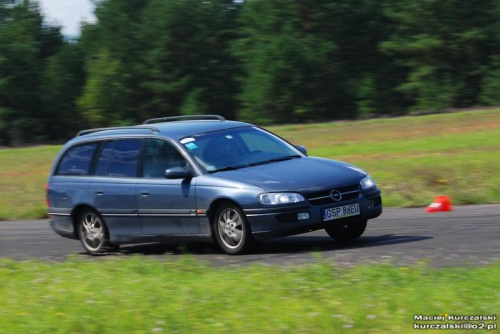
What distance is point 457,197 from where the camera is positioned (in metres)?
15.6

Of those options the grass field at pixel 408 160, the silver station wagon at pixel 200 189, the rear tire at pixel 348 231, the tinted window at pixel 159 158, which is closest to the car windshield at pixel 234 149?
the silver station wagon at pixel 200 189

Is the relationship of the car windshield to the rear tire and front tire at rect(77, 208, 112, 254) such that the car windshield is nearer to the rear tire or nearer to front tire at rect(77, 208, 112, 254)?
the rear tire

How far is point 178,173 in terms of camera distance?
1131 cm

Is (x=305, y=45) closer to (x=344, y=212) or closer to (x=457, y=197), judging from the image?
(x=457, y=197)

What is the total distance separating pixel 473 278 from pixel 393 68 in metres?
56.1

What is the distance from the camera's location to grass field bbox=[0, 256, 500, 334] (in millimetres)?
6605

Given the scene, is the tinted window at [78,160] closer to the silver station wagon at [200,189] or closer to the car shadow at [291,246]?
the silver station wagon at [200,189]

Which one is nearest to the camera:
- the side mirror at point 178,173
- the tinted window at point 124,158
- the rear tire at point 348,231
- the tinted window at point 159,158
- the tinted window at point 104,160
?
the side mirror at point 178,173

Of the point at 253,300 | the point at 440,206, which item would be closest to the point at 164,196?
the point at 253,300

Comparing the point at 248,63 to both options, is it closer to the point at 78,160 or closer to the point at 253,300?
the point at 78,160

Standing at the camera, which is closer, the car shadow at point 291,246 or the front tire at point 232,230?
the front tire at point 232,230

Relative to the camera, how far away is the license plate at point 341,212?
35.2 ft

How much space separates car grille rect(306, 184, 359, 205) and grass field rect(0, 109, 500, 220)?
460 cm

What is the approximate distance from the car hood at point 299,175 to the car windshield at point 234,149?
0.23m
